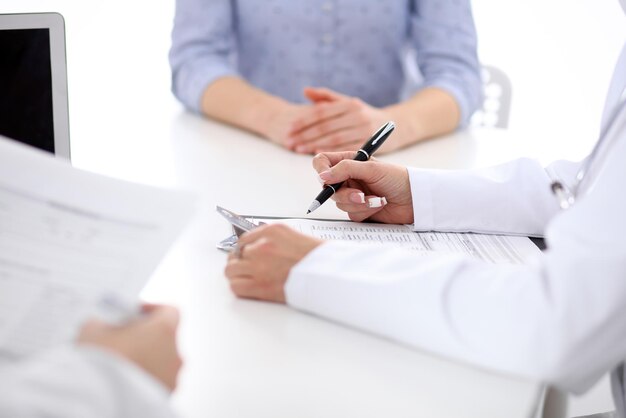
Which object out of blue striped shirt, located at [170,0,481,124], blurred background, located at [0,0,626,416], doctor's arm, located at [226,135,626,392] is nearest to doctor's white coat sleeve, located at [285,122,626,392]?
doctor's arm, located at [226,135,626,392]

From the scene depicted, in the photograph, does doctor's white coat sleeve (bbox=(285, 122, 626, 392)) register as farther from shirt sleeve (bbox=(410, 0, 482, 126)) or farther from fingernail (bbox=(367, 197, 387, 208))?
shirt sleeve (bbox=(410, 0, 482, 126))

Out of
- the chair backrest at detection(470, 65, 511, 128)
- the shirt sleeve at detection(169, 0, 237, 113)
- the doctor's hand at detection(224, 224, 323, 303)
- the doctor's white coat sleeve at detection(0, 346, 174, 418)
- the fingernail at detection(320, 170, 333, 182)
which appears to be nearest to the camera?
the doctor's white coat sleeve at detection(0, 346, 174, 418)

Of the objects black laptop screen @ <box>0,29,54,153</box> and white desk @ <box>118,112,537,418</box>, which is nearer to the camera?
white desk @ <box>118,112,537,418</box>

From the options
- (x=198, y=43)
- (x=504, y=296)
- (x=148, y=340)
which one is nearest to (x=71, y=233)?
(x=148, y=340)

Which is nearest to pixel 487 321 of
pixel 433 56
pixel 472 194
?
pixel 472 194

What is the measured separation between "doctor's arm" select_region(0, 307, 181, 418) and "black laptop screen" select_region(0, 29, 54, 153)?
1.81 ft

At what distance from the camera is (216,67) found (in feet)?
5.42

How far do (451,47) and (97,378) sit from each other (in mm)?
1296

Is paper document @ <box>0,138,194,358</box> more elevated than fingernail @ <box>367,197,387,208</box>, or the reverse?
paper document @ <box>0,138,194,358</box>

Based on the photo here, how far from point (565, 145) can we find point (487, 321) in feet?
3.02

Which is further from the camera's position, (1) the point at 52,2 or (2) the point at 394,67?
(1) the point at 52,2

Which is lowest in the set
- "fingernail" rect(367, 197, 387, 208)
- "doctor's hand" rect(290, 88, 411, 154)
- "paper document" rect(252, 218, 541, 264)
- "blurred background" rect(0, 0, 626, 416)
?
"blurred background" rect(0, 0, 626, 416)

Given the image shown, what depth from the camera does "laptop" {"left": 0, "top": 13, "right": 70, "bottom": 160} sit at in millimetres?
1026

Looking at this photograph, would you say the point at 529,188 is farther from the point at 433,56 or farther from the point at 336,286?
the point at 433,56
